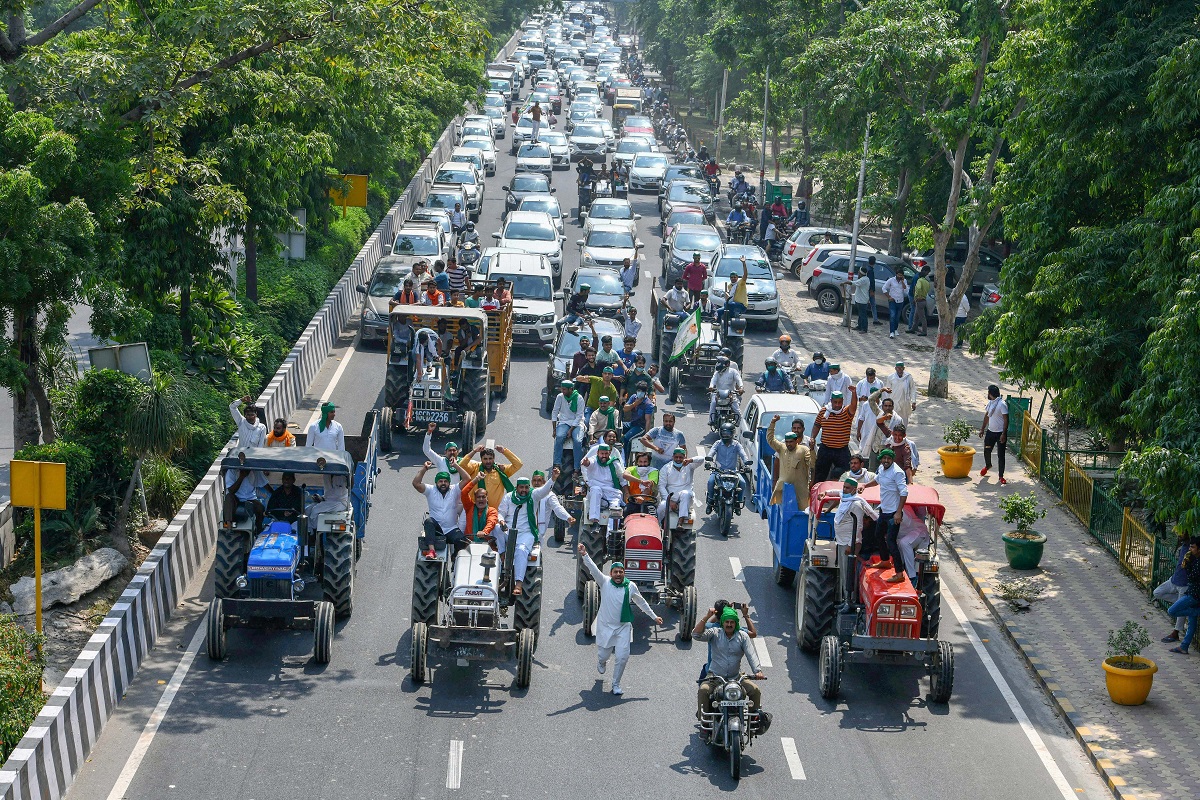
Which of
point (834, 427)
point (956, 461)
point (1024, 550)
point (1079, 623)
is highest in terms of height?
point (834, 427)

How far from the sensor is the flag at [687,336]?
2750 centimetres

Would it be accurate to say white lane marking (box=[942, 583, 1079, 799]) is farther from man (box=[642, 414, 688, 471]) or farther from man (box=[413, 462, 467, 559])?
man (box=[413, 462, 467, 559])

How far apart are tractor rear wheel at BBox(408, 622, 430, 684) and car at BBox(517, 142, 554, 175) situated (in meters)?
42.9

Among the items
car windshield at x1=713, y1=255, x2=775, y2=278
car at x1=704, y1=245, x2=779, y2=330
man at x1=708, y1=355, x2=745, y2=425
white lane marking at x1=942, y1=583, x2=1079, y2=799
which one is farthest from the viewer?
car windshield at x1=713, y1=255, x2=775, y2=278

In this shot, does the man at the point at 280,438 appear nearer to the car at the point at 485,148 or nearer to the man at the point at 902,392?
the man at the point at 902,392

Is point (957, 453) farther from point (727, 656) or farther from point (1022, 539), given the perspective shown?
point (727, 656)

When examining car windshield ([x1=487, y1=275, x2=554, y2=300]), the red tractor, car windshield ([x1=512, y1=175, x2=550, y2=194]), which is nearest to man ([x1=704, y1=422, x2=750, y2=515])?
the red tractor

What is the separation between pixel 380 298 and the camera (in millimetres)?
31672

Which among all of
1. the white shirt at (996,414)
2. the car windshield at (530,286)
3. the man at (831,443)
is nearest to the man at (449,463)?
the man at (831,443)

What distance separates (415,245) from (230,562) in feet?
68.9

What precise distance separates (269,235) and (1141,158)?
15.3 metres

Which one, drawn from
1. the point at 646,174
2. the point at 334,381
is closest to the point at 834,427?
the point at 334,381

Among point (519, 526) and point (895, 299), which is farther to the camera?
point (895, 299)

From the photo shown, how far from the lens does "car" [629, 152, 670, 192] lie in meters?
57.0
